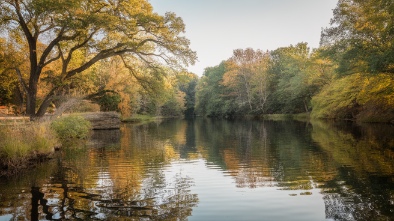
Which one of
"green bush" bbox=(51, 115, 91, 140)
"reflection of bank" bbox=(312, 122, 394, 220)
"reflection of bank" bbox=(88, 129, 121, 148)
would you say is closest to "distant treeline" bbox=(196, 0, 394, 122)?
"reflection of bank" bbox=(312, 122, 394, 220)

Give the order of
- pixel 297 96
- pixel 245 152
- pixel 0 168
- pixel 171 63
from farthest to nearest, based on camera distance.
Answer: pixel 297 96, pixel 171 63, pixel 245 152, pixel 0 168

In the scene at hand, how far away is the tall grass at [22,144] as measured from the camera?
11.6m

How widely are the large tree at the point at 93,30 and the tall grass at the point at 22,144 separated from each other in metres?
6.96

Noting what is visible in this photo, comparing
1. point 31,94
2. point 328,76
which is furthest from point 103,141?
point 328,76

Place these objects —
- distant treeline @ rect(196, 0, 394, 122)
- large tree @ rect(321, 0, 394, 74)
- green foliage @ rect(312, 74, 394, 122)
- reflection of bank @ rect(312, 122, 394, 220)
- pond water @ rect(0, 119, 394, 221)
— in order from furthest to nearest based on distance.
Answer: green foliage @ rect(312, 74, 394, 122) < distant treeline @ rect(196, 0, 394, 122) < large tree @ rect(321, 0, 394, 74) < pond water @ rect(0, 119, 394, 221) < reflection of bank @ rect(312, 122, 394, 220)

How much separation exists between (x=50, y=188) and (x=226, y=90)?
71660 millimetres

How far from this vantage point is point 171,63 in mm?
24547

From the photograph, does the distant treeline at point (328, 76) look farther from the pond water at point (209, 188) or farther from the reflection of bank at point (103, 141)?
the reflection of bank at point (103, 141)

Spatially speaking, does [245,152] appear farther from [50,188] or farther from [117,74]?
[117,74]

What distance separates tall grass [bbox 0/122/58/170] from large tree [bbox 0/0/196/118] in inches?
274

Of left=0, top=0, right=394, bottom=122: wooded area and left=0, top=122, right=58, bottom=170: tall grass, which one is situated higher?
left=0, top=0, right=394, bottom=122: wooded area

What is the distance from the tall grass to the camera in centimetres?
1163

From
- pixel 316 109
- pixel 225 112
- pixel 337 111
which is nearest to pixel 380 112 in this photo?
pixel 337 111

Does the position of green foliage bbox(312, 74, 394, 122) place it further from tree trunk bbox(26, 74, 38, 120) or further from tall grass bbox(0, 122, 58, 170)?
tree trunk bbox(26, 74, 38, 120)
